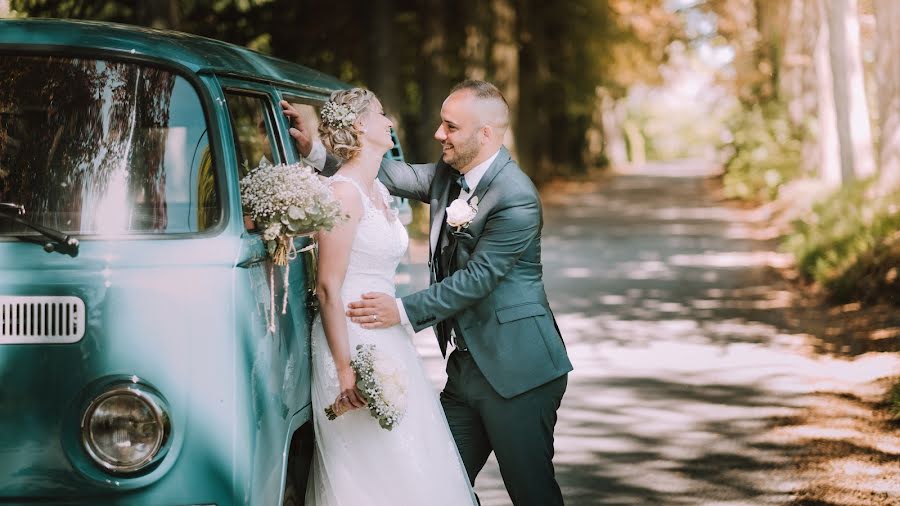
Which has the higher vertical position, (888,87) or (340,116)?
(888,87)

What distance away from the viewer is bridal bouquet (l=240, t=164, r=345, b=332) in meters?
3.85

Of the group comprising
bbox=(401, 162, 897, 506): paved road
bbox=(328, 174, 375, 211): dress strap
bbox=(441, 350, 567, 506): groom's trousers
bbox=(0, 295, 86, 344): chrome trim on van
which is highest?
bbox=(328, 174, 375, 211): dress strap

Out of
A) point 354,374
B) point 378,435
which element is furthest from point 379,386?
point 378,435

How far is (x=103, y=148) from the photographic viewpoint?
12.4ft

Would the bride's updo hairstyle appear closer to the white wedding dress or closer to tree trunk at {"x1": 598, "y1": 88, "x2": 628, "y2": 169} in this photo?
the white wedding dress

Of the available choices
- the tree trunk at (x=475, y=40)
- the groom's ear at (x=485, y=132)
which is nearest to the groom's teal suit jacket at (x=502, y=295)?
the groom's ear at (x=485, y=132)

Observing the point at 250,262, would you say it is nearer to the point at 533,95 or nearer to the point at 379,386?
the point at 379,386

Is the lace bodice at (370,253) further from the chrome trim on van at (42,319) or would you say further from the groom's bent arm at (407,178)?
the chrome trim on van at (42,319)

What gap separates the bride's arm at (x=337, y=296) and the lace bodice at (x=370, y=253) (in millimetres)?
118

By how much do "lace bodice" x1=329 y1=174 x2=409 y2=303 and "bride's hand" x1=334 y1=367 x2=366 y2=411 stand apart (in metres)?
0.28

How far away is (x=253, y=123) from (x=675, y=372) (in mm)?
5820

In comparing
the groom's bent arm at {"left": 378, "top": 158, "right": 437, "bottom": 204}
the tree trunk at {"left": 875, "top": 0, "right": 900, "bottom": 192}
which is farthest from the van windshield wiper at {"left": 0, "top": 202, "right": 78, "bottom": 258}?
the tree trunk at {"left": 875, "top": 0, "right": 900, "bottom": 192}

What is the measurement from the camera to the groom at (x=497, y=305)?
4.53 metres

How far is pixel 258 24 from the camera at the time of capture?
763 inches
